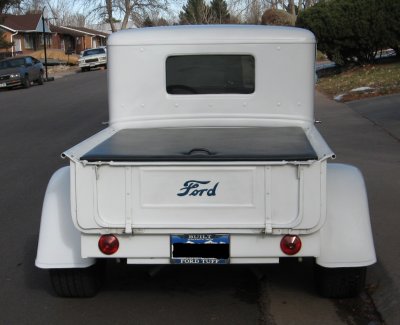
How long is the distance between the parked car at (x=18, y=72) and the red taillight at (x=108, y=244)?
1133 inches

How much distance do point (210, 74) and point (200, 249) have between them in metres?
2.14

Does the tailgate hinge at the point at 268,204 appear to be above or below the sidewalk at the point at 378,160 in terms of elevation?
above

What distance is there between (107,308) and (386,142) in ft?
27.8

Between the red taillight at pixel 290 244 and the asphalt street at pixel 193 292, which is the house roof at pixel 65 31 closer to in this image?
the asphalt street at pixel 193 292

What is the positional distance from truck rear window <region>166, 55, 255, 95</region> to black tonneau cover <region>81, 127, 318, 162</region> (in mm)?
431

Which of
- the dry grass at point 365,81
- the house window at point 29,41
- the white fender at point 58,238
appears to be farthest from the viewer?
the house window at point 29,41

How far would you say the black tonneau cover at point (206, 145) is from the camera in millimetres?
4086

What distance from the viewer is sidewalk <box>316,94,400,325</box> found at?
4.97 m

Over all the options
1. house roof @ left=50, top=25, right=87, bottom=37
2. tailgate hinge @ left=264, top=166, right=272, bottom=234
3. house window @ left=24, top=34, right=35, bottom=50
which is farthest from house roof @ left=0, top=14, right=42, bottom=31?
tailgate hinge @ left=264, top=166, right=272, bottom=234

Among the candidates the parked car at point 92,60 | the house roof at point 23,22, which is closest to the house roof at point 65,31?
the house roof at point 23,22

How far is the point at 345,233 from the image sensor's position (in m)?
4.43

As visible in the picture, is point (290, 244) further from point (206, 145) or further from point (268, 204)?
point (206, 145)

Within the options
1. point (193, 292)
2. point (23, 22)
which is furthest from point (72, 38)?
point (193, 292)

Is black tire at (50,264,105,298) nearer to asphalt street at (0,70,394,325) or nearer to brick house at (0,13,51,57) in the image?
asphalt street at (0,70,394,325)
